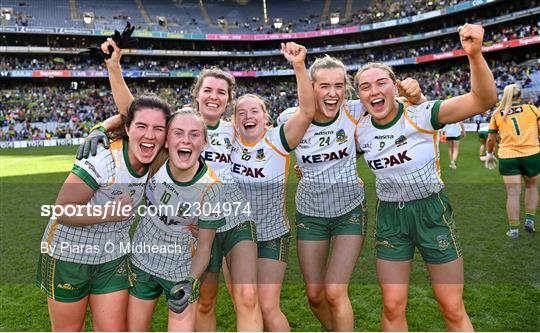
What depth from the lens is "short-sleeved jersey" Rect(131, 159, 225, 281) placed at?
2.95 metres

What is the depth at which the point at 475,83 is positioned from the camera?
2.77m

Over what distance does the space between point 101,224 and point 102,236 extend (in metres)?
0.10

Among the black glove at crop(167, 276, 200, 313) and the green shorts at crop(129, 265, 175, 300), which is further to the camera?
the green shorts at crop(129, 265, 175, 300)

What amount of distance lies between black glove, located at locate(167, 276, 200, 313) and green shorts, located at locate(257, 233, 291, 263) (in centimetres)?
86

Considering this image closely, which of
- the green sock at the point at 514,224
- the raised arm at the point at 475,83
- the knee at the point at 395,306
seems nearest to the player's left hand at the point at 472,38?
the raised arm at the point at 475,83

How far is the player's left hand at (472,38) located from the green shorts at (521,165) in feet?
14.8

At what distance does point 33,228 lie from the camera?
7.89 meters

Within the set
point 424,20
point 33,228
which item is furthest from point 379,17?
point 33,228

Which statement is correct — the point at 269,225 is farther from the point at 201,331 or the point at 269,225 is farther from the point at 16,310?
the point at 16,310

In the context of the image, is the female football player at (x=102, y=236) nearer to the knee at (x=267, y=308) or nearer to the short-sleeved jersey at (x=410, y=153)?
the knee at (x=267, y=308)

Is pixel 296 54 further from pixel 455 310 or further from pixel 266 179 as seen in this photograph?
pixel 455 310

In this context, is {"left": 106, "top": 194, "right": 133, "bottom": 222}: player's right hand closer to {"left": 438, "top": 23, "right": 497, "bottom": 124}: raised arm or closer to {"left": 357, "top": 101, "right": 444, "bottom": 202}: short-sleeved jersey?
{"left": 357, "top": 101, "right": 444, "bottom": 202}: short-sleeved jersey

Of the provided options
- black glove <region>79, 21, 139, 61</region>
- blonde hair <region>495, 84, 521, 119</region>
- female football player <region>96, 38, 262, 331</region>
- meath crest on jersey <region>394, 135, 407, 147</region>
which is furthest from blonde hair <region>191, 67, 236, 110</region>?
blonde hair <region>495, 84, 521, 119</region>

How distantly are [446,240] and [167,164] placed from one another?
2296mm
